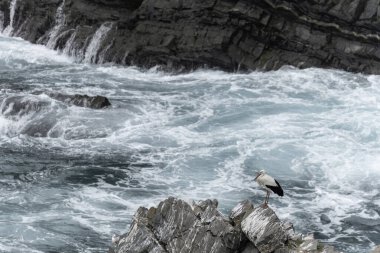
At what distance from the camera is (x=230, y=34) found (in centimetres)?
Answer: 3697

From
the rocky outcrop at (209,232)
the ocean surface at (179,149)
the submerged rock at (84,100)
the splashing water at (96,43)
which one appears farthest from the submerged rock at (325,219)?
the splashing water at (96,43)

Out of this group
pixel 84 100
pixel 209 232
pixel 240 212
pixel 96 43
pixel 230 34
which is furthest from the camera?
pixel 96 43

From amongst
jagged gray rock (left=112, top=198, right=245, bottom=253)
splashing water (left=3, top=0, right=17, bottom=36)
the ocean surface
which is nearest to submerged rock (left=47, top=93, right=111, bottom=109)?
the ocean surface

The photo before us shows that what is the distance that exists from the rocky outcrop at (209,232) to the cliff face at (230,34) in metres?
22.6

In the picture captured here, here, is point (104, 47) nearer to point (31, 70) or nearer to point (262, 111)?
point (31, 70)

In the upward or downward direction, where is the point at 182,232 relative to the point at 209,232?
downward

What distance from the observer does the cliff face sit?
35.8 metres

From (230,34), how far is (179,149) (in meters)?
12.5

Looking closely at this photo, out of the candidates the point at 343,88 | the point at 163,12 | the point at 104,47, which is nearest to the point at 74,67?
the point at 104,47

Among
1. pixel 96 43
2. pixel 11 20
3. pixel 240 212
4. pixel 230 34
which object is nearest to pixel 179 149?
pixel 240 212

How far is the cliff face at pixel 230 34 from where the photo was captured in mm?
35781

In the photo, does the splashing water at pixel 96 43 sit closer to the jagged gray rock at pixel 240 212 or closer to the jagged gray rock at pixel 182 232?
the jagged gray rock at pixel 182 232

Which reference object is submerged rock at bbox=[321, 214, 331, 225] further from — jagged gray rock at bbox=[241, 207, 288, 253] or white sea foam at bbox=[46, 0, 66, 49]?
white sea foam at bbox=[46, 0, 66, 49]

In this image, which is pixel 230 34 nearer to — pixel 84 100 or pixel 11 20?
pixel 84 100
